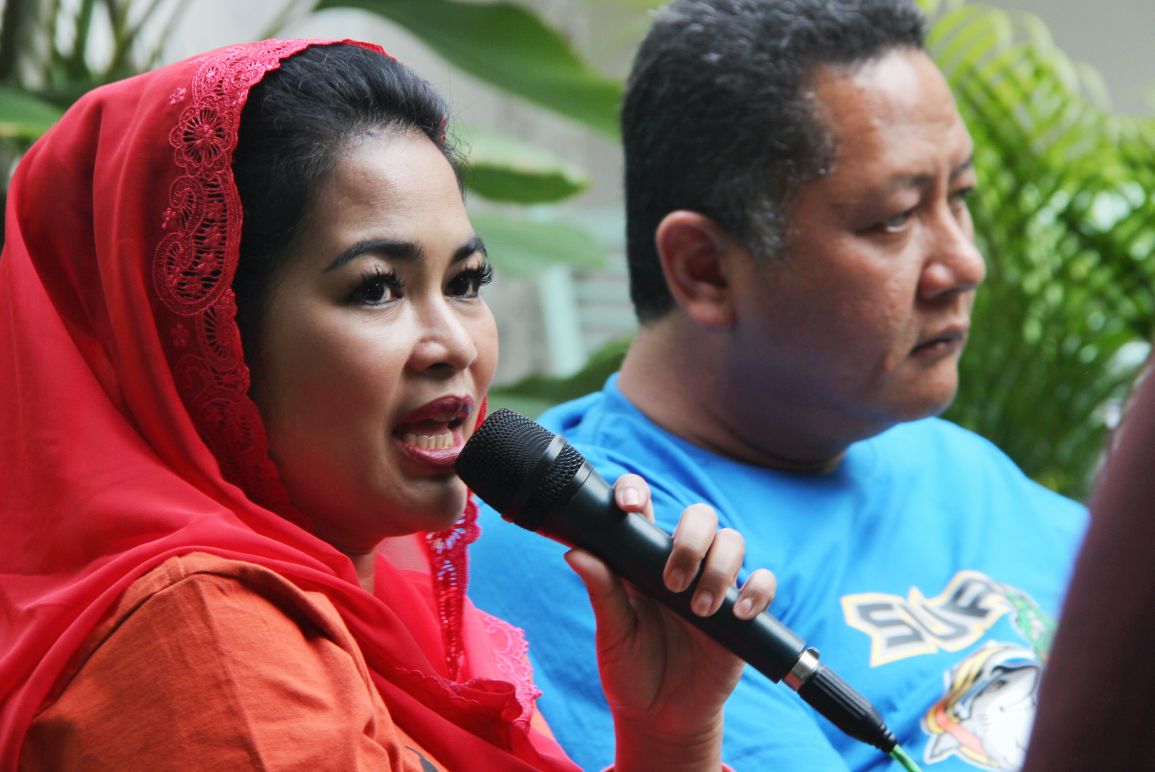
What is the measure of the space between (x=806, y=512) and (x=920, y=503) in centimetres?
24

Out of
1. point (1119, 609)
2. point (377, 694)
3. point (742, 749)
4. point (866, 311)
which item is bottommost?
point (742, 749)

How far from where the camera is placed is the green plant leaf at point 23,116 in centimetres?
201

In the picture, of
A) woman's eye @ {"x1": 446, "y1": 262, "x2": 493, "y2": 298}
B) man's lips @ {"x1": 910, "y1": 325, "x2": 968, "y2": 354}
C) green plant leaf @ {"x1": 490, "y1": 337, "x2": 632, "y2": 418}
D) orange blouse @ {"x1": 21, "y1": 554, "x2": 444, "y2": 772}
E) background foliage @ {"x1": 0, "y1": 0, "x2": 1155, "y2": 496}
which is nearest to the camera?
orange blouse @ {"x1": 21, "y1": 554, "x2": 444, "y2": 772}

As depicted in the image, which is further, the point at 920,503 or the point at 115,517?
the point at 920,503

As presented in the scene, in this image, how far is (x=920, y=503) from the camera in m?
2.16

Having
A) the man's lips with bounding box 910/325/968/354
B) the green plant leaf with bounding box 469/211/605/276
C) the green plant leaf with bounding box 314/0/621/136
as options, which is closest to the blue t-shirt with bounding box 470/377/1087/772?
the man's lips with bounding box 910/325/968/354

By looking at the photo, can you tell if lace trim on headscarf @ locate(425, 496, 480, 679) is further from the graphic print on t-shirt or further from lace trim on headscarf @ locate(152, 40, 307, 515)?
the graphic print on t-shirt

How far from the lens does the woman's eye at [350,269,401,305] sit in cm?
130

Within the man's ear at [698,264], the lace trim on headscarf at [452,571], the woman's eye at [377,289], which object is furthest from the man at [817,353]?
the woman's eye at [377,289]

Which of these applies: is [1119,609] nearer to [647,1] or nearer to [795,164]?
[795,164]

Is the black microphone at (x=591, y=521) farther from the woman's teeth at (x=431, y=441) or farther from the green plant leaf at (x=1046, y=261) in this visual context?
the green plant leaf at (x=1046, y=261)

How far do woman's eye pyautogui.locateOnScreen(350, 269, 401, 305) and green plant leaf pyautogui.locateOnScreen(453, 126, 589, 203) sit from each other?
153 cm

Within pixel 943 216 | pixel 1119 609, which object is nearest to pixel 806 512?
pixel 943 216

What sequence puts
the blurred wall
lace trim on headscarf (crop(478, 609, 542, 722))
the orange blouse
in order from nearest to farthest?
the orange blouse, lace trim on headscarf (crop(478, 609, 542, 722)), the blurred wall
